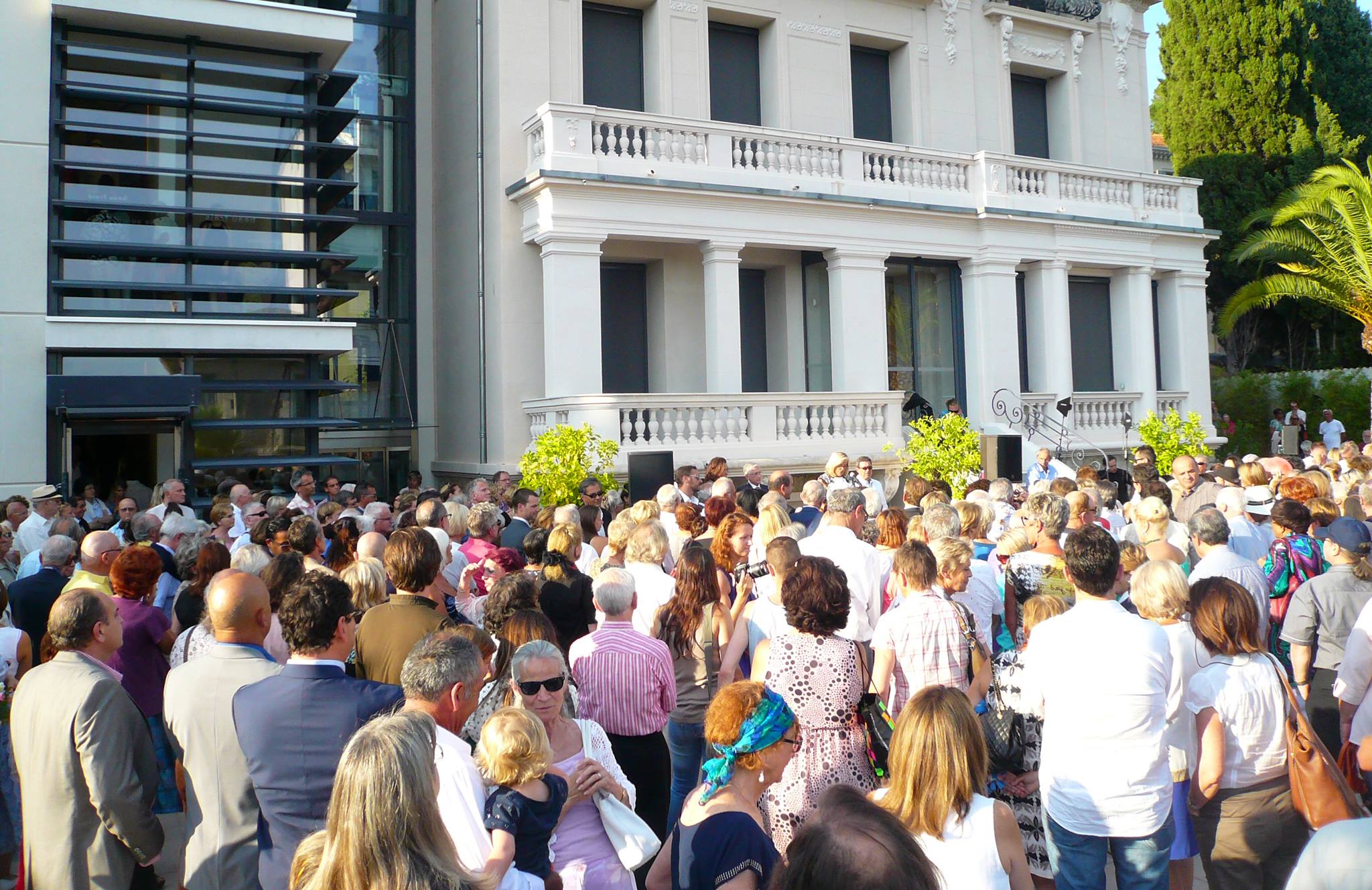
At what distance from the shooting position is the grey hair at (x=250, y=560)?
583cm

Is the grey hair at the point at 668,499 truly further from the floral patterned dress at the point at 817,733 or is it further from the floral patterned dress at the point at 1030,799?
the floral patterned dress at the point at 1030,799

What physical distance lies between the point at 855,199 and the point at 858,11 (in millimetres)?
4680

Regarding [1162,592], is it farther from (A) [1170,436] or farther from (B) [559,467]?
(A) [1170,436]

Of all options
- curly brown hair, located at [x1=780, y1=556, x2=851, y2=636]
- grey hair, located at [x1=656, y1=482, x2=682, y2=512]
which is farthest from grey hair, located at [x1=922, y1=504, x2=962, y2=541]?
grey hair, located at [x1=656, y1=482, x2=682, y2=512]

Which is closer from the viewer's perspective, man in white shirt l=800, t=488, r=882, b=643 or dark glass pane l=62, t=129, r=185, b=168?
man in white shirt l=800, t=488, r=882, b=643

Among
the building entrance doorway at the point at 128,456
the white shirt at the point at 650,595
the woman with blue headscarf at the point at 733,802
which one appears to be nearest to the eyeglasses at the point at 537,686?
the woman with blue headscarf at the point at 733,802

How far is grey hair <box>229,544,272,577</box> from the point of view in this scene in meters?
5.83

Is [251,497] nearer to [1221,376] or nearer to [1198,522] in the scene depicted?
[1198,522]

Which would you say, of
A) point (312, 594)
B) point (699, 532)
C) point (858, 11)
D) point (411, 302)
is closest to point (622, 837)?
point (312, 594)

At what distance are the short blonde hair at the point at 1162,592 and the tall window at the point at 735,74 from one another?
50.5ft

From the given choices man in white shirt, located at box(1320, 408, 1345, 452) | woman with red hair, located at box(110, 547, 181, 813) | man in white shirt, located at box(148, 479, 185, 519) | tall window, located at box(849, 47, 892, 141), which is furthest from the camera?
man in white shirt, located at box(1320, 408, 1345, 452)

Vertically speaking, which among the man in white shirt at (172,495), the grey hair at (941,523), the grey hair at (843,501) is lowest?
the grey hair at (941,523)

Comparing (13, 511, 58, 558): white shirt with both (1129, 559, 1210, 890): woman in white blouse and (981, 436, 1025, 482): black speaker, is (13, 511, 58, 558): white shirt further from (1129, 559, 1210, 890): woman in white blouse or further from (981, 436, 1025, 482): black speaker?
(981, 436, 1025, 482): black speaker

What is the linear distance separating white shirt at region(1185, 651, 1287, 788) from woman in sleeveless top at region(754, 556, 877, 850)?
4.52ft
